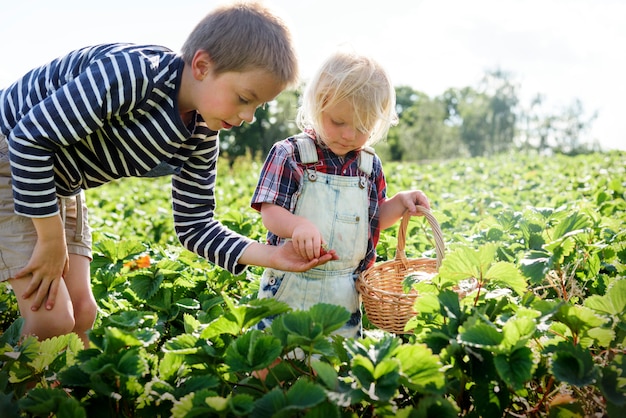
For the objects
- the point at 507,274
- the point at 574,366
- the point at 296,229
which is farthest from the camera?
the point at 296,229

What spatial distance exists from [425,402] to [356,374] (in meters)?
0.15

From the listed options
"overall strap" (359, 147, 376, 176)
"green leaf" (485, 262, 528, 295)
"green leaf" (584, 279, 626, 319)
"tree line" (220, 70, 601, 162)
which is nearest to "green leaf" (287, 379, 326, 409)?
"green leaf" (485, 262, 528, 295)

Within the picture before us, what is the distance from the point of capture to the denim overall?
229 cm

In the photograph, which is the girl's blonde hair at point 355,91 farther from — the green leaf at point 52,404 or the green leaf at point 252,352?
the green leaf at point 52,404

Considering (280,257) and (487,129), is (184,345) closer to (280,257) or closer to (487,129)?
(280,257)

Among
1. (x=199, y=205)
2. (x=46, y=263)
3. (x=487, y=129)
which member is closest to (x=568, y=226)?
(x=199, y=205)

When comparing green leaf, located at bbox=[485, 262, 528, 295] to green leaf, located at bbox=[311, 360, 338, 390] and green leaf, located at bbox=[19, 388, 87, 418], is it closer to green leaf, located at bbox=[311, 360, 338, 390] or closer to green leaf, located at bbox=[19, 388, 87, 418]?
green leaf, located at bbox=[311, 360, 338, 390]

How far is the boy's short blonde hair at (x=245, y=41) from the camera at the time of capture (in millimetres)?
2035

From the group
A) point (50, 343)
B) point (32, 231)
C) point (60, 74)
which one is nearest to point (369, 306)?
point (50, 343)

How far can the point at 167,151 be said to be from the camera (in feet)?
7.27

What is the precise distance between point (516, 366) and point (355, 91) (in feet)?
4.23

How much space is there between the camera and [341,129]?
2.24 metres

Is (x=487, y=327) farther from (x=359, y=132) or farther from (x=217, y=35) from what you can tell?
(x=217, y=35)

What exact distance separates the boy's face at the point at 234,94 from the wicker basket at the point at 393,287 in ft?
2.54
